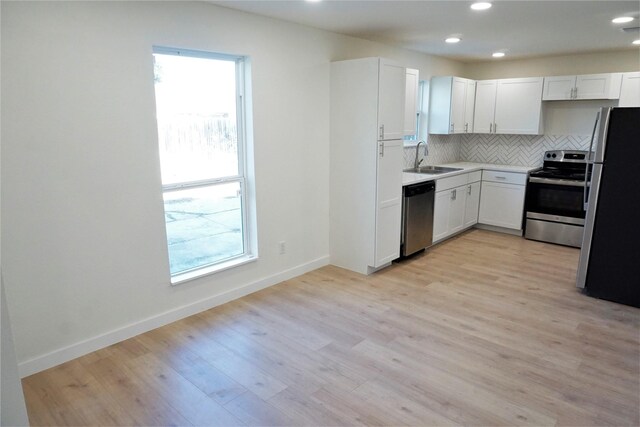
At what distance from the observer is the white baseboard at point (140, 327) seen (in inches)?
101

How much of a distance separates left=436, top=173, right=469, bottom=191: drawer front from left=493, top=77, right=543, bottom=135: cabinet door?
1.05 m

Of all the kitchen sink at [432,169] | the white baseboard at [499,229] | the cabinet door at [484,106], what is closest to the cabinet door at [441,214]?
the kitchen sink at [432,169]

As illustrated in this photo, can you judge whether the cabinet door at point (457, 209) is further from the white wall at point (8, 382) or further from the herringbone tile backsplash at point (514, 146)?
the white wall at point (8, 382)

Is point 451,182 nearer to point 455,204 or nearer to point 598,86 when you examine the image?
point 455,204

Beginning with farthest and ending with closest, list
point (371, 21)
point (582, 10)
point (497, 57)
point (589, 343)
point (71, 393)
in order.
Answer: point (497, 57) < point (371, 21) < point (582, 10) < point (589, 343) < point (71, 393)

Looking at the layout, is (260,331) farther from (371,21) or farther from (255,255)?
(371,21)

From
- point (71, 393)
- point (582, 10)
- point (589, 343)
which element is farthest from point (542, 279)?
point (71, 393)

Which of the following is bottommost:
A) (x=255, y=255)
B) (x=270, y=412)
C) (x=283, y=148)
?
(x=270, y=412)

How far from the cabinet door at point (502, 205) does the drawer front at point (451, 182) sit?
512 millimetres

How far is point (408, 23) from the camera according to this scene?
3.72 m

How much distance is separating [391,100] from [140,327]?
2.92 m

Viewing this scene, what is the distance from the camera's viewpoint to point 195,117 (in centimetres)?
329

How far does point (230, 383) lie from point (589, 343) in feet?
8.09

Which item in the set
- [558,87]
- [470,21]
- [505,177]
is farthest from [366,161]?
[558,87]
